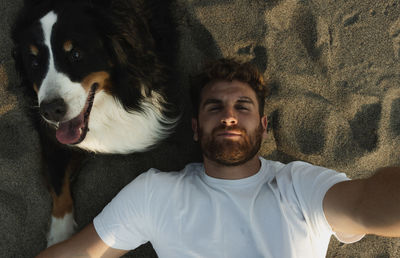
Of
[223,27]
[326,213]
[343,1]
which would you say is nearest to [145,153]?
[223,27]

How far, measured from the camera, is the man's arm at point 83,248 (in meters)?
1.86

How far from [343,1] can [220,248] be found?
212cm

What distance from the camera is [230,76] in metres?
2.15

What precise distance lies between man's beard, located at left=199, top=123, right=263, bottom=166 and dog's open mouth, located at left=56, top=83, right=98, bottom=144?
74cm

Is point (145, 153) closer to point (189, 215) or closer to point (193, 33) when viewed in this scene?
point (189, 215)

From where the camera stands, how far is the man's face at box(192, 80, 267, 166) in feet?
6.23

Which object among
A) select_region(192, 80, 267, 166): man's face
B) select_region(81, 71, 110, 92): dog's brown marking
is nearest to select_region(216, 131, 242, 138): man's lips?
select_region(192, 80, 267, 166): man's face

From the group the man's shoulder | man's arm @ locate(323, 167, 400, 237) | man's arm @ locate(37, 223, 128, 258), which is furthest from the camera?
the man's shoulder

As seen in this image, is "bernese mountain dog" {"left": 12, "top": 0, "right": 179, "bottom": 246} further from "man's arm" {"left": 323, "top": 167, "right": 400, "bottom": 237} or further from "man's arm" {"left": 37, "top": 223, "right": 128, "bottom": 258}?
"man's arm" {"left": 323, "top": 167, "right": 400, "bottom": 237}

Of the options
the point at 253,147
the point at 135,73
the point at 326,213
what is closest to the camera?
the point at 326,213

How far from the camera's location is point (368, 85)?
2414mm

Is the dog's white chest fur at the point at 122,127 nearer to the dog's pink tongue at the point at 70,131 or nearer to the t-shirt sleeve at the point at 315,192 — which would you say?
the dog's pink tongue at the point at 70,131

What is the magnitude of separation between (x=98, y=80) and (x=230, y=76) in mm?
901

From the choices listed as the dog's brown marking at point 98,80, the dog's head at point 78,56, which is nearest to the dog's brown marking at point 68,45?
the dog's head at point 78,56
